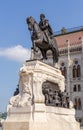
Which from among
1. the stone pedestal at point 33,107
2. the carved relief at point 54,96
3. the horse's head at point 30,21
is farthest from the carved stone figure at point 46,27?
the carved relief at point 54,96

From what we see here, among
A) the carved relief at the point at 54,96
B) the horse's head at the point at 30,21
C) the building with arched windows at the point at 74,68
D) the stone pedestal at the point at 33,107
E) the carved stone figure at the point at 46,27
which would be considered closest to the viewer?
the stone pedestal at the point at 33,107

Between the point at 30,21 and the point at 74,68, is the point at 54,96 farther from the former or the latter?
the point at 74,68

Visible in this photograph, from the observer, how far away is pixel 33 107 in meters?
15.0

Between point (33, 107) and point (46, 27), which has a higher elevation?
point (46, 27)

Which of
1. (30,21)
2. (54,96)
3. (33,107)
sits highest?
(30,21)

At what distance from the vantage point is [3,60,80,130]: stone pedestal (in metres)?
14.9

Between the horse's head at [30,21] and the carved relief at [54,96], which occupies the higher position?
the horse's head at [30,21]

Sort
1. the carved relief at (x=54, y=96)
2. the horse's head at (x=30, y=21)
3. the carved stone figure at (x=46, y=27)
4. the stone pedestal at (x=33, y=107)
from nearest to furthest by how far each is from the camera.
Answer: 1. the stone pedestal at (x=33, y=107)
2. the carved relief at (x=54, y=96)
3. the horse's head at (x=30, y=21)
4. the carved stone figure at (x=46, y=27)

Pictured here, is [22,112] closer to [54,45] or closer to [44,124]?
[44,124]

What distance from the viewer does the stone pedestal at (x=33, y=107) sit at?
14.9 metres

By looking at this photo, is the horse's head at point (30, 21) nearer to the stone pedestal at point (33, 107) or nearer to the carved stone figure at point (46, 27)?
the carved stone figure at point (46, 27)

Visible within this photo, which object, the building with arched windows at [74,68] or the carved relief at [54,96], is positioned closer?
the carved relief at [54,96]

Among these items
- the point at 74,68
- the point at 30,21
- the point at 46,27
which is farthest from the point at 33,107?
the point at 74,68

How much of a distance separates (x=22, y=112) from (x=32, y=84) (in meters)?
1.36
